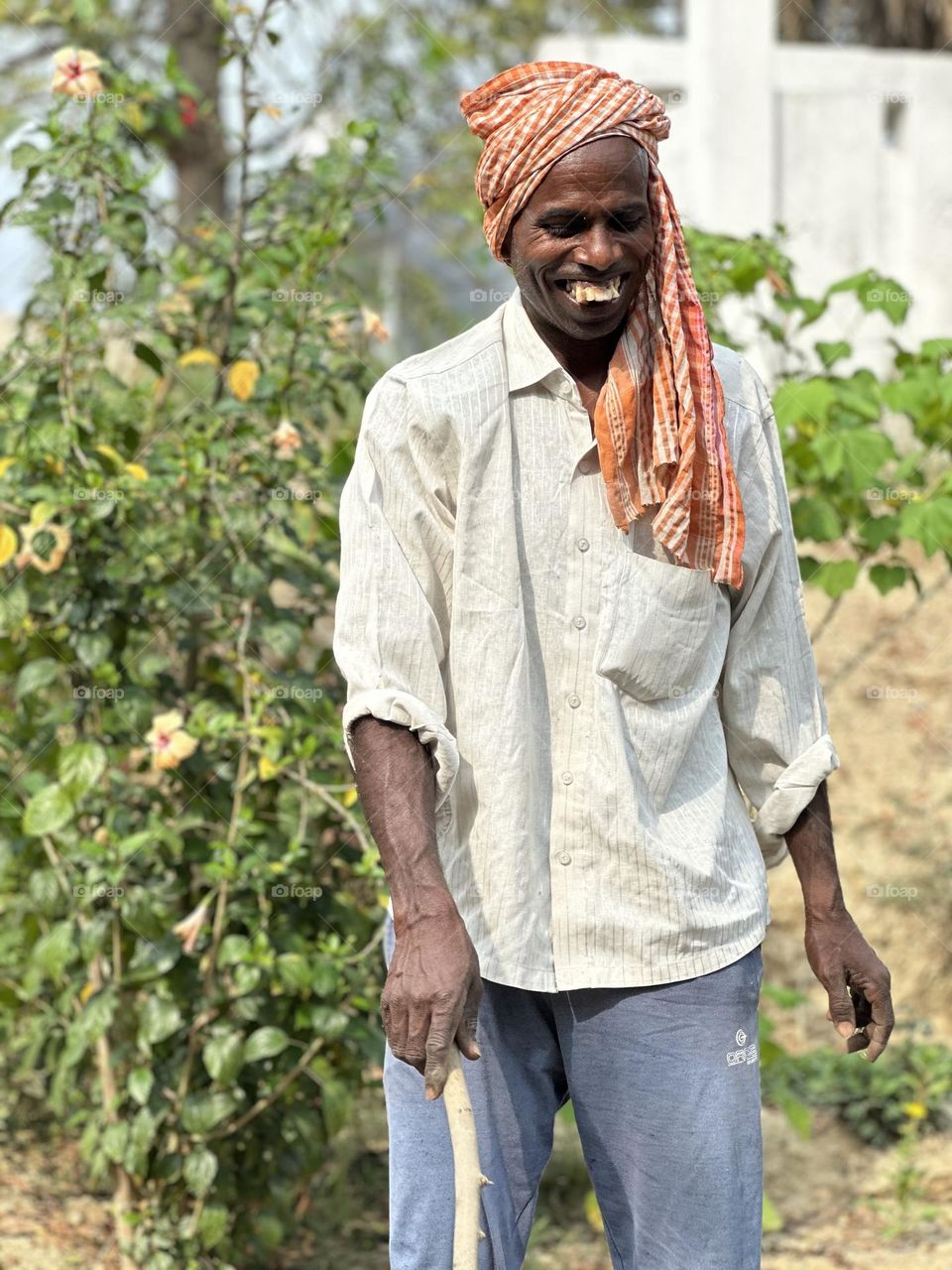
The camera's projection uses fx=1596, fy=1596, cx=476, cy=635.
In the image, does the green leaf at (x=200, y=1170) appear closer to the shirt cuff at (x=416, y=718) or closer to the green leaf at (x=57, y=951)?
the green leaf at (x=57, y=951)

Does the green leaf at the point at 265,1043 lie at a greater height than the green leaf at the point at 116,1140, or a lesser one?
greater

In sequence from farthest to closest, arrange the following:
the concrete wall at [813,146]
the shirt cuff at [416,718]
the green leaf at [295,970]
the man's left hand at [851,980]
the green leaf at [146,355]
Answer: the concrete wall at [813,146] < the green leaf at [146,355] < the green leaf at [295,970] < the man's left hand at [851,980] < the shirt cuff at [416,718]

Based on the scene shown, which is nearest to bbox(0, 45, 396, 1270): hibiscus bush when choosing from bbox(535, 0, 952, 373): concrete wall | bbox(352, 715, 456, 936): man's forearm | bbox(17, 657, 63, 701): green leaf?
bbox(17, 657, 63, 701): green leaf

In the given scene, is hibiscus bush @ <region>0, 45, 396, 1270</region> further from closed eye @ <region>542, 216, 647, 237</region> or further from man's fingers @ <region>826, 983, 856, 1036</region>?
closed eye @ <region>542, 216, 647, 237</region>

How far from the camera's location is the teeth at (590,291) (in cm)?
162

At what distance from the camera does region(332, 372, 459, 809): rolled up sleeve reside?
1.61 metres

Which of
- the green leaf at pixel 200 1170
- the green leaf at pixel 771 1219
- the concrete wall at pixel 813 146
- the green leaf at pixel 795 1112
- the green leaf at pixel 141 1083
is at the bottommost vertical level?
the green leaf at pixel 771 1219

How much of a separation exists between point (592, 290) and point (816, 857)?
0.70 meters

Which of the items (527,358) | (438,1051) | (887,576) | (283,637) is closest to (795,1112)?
(887,576)

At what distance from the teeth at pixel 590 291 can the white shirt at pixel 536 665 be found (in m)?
0.09

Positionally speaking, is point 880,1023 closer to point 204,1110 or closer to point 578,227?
point 578,227

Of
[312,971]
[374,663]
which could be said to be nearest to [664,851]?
[374,663]

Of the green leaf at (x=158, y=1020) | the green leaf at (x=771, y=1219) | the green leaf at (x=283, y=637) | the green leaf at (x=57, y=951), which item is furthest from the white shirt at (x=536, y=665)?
the green leaf at (x=771, y=1219)

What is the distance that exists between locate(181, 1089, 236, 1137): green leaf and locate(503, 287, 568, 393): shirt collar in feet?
4.95
